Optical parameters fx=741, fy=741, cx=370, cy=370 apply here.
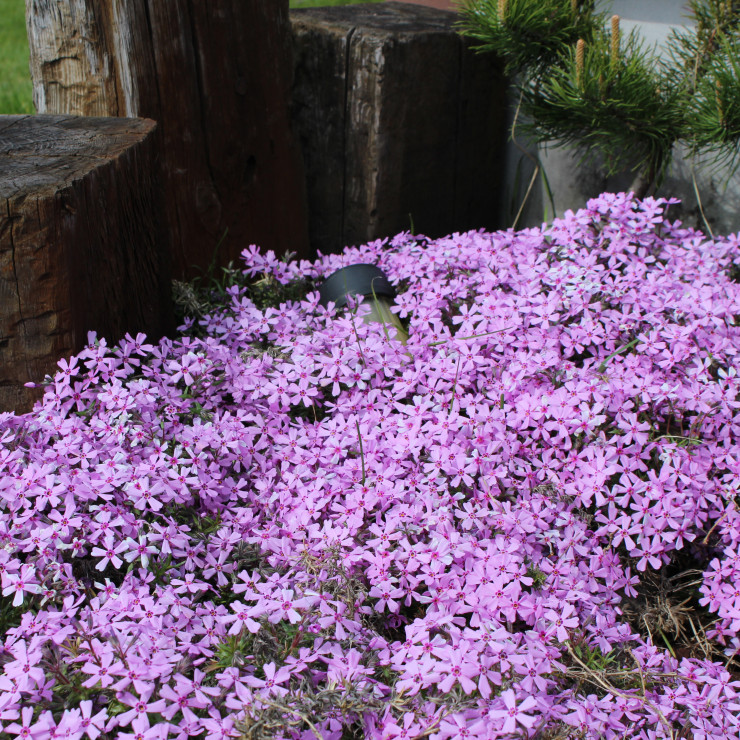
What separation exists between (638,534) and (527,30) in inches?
94.8

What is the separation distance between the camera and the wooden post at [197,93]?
116 inches

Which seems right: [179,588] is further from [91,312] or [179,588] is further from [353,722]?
[91,312]

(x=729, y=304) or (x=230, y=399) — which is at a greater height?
(x=729, y=304)

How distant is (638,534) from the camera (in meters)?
2.11

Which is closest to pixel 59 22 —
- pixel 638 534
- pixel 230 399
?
pixel 230 399

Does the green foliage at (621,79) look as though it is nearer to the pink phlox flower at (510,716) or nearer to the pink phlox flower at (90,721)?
the pink phlox flower at (510,716)

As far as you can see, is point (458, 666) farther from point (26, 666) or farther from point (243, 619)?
point (26, 666)

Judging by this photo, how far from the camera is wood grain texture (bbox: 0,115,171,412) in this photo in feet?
7.12

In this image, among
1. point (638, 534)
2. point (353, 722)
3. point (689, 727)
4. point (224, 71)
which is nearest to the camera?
point (353, 722)

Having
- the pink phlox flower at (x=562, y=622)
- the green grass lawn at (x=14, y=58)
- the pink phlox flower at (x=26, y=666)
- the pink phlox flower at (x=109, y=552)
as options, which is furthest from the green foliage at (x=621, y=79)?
the green grass lawn at (x=14, y=58)

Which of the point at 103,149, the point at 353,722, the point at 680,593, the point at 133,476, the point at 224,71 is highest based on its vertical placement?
the point at 224,71

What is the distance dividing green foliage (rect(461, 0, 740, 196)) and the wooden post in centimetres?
101

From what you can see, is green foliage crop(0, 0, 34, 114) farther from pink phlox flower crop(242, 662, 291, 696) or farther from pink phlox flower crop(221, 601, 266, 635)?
pink phlox flower crop(242, 662, 291, 696)

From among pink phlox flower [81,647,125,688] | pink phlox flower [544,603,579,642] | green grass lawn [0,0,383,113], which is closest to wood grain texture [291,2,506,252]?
pink phlox flower [544,603,579,642]
